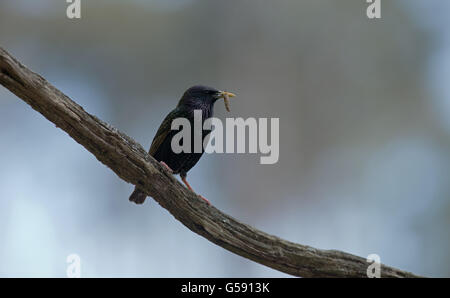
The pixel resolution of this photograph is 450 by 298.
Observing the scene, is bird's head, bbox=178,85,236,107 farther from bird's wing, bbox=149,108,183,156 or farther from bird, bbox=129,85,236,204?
bird's wing, bbox=149,108,183,156

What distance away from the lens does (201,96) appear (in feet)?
16.2

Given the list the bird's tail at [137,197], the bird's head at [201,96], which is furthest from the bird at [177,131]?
the bird's tail at [137,197]

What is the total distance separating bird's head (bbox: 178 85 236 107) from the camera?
4.88 meters

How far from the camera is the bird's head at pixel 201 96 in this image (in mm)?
4883

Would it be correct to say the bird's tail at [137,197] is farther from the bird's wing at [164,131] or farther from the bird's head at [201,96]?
the bird's head at [201,96]

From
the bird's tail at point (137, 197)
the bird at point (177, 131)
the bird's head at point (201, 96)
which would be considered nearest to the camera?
the bird at point (177, 131)

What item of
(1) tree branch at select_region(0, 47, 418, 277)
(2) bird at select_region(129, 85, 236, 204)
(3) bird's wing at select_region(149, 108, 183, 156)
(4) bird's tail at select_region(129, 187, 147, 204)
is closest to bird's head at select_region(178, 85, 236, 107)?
(2) bird at select_region(129, 85, 236, 204)

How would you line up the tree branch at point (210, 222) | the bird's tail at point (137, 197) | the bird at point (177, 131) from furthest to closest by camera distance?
the bird's tail at point (137, 197)
the bird at point (177, 131)
the tree branch at point (210, 222)

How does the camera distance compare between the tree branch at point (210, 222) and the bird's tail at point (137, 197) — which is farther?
the bird's tail at point (137, 197)

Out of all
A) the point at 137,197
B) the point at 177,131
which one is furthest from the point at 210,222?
the point at 137,197

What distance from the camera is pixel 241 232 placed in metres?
3.64

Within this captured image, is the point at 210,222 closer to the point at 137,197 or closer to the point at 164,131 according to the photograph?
the point at 164,131
